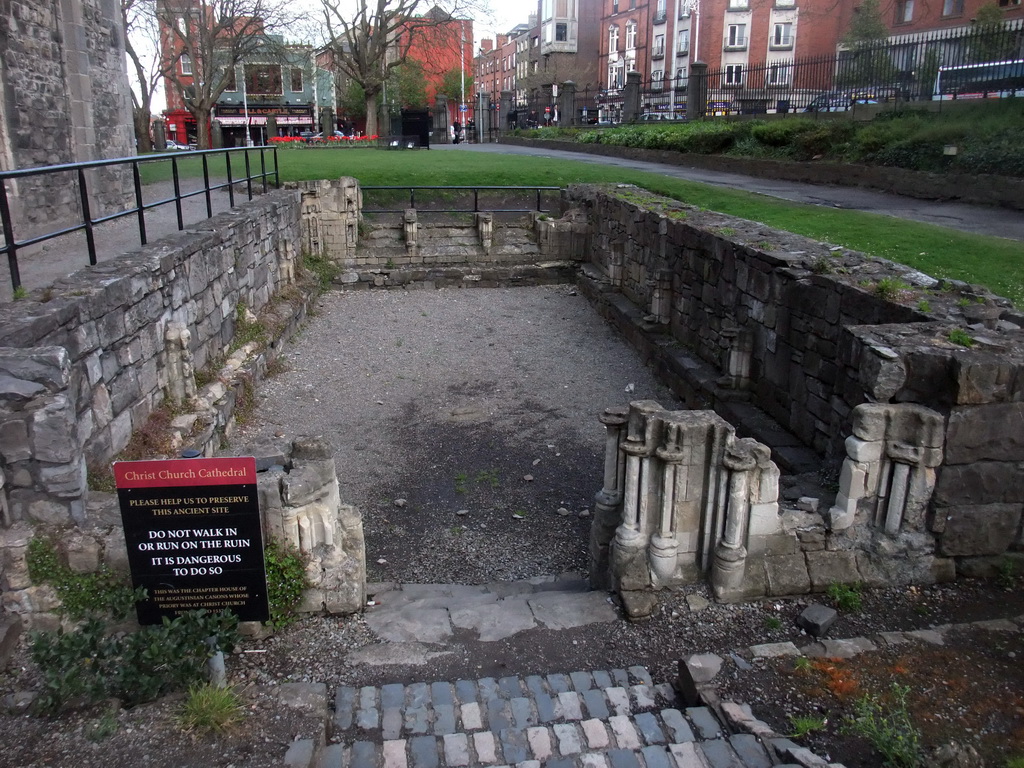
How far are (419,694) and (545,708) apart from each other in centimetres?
61

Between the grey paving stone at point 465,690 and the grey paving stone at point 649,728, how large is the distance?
0.78m

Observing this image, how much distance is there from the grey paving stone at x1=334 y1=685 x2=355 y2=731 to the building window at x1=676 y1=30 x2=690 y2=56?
52.6 m

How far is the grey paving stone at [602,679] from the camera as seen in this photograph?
399cm

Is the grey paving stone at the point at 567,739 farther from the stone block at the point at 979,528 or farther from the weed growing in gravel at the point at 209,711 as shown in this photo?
the stone block at the point at 979,528

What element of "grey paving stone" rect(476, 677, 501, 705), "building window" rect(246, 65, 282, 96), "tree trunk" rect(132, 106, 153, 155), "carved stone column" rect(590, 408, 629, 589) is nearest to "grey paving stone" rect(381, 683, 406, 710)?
"grey paving stone" rect(476, 677, 501, 705)

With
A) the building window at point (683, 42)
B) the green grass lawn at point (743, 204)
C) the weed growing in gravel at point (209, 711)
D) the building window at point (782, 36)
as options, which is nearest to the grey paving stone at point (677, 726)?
the weed growing in gravel at point (209, 711)

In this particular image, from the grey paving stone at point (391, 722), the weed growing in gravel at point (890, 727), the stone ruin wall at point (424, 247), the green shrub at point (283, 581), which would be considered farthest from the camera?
the stone ruin wall at point (424, 247)

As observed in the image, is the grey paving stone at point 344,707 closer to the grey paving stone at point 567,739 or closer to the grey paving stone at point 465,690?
the grey paving stone at point 465,690

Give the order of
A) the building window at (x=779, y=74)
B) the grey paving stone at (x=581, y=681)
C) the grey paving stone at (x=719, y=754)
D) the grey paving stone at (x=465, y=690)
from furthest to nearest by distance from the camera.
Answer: the building window at (x=779, y=74)
the grey paving stone at (x=581, y=681)
the grey paving stone at (x=465, y=690)
the grey paving stone at (x=719, y=754)

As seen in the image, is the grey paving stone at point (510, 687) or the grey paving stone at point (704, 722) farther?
the grey paving stone at point (510, 687)

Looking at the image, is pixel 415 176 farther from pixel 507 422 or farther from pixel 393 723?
pixel 393 723

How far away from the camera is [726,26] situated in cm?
4894

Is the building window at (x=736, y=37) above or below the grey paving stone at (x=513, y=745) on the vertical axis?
above

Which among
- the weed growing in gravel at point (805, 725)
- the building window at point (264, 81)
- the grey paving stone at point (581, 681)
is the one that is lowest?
the grey paving stone at point (581, 681)
